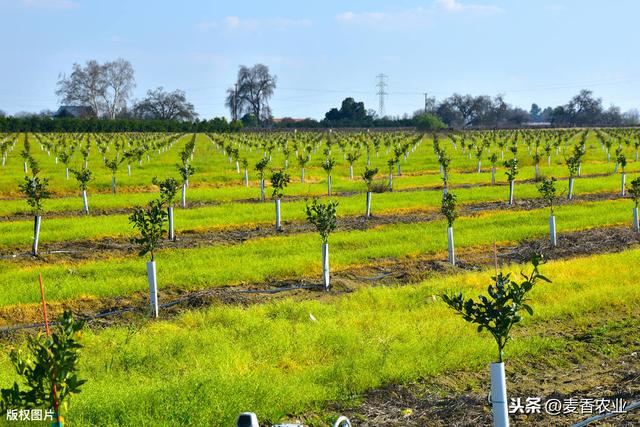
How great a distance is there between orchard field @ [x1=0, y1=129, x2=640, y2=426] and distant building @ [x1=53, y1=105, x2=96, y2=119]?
11148cm

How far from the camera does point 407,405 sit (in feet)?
31.1

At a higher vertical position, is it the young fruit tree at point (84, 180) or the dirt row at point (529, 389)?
the young fruit tree at point (84, 180)

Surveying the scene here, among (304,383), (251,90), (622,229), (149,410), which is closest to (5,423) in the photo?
(149,410)

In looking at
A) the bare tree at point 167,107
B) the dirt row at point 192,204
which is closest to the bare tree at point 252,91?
the bare tree at point 167,107

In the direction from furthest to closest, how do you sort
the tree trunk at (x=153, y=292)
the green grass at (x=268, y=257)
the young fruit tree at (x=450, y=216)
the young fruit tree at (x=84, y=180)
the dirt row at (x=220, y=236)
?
1. the young fruit tree at (x=84, y=180)
2. the dirt row at (x=220, y=236)
3. the young fruit tree at (x=450, y=216)
4. the green grass at (x=268, y=257)
5. the tree trunk at (x=153, y=292)

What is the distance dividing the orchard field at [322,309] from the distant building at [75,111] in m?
111

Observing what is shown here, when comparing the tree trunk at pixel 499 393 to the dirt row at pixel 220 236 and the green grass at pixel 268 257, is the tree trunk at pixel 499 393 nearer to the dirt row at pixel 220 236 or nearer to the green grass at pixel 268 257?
the green grass at pixel 268 257

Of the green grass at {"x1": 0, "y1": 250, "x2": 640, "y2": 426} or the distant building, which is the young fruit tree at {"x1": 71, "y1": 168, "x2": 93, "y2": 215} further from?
the distant building

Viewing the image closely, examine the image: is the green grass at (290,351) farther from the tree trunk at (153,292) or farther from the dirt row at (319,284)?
the dirt row at (319,284)

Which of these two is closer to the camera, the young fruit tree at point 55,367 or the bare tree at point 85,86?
the young fruit tree at point 55,367

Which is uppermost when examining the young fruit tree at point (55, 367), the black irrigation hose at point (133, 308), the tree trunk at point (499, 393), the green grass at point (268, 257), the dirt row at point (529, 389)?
the young fruit tree at point (55, 367)

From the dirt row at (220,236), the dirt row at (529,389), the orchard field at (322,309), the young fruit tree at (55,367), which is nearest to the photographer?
the young fruit tree at (55,367)

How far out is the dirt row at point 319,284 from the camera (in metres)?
14.7

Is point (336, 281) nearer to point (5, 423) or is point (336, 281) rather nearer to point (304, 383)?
point (304, 383)
